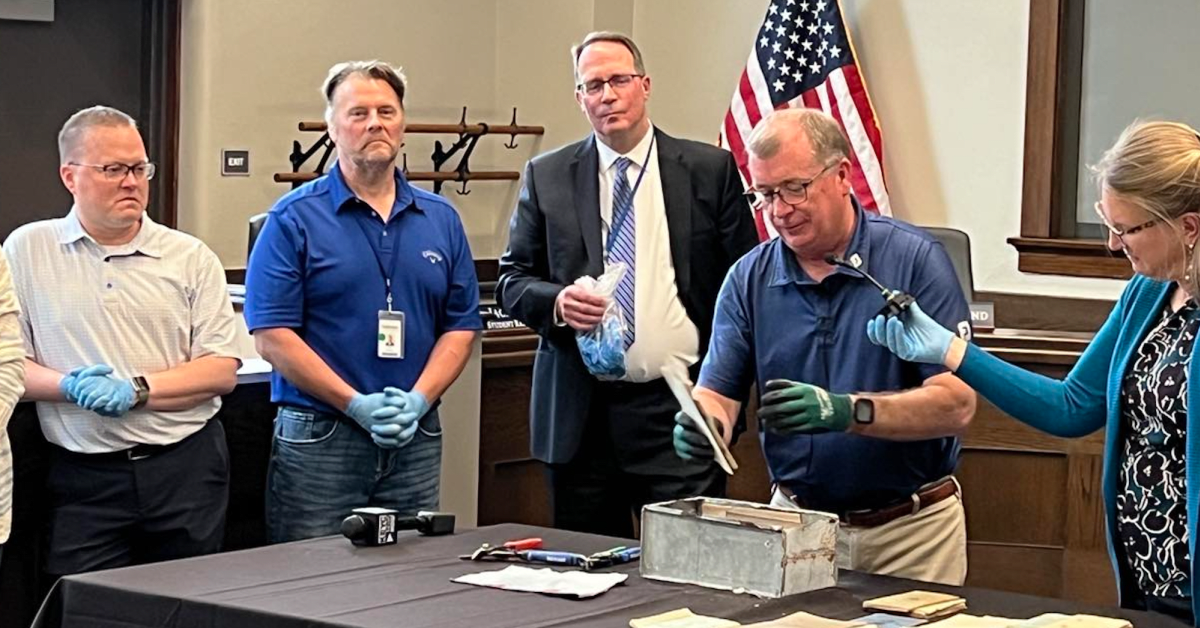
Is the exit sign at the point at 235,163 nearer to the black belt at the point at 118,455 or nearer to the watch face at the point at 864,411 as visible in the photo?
the black belt at the point at 118,455

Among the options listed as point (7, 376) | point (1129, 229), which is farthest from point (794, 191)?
point (7, 376)

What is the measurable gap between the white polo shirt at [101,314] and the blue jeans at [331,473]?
20 centimetres

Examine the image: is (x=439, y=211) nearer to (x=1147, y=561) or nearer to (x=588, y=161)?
(x=588, y=161)

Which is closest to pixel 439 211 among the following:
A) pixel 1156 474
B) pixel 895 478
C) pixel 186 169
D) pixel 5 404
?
Result: pixel 5 404

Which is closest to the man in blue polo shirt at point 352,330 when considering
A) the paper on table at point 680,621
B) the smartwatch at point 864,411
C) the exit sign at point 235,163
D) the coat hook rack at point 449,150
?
the smartwatch at point 864,411

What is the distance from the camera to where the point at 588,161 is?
12.4 ft

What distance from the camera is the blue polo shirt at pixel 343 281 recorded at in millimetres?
3596

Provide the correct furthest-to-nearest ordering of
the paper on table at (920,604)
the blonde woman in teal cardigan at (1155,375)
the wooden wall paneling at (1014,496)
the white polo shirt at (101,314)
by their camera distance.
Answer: the wooden wall paneling at (1014,496) → the white polo shirt at (101,314) → the blonde woman in teal cardigan at (1155,375) → the paper on table at (920,604)

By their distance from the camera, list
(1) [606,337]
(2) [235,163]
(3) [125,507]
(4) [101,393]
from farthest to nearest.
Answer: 1. (2) [235,163]
2. (1) [606,337]
3. (3) [125,507]
4. (4) [101,393]

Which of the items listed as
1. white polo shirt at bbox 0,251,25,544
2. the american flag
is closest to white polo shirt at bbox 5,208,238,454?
white polo shirt at bbox 0,251,25,544

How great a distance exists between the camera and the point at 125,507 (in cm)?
347

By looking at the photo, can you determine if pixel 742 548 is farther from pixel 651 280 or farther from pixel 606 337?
pixel 651 280

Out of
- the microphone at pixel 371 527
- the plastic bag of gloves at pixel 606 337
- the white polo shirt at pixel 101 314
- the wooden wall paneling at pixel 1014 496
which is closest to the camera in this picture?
the microphone at pixel 371 527

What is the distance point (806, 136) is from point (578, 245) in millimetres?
897
